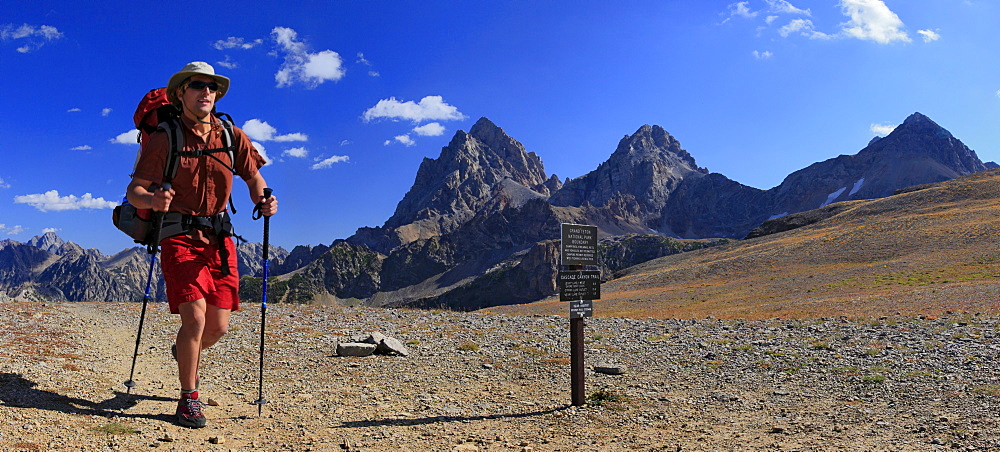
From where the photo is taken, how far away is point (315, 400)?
8.43 meters

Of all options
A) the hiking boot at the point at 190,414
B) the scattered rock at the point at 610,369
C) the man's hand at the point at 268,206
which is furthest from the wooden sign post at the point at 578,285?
the hiking boot at the point at 190,414

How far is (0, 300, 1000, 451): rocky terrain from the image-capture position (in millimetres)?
6531

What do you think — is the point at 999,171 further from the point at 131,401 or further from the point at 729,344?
the point at 131,401

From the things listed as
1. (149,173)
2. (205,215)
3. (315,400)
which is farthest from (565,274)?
(149,173)

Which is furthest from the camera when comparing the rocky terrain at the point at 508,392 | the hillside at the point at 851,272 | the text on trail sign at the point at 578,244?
the hillside at the point at 851,272

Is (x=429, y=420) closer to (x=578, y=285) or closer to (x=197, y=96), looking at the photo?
(x=578, y=285)

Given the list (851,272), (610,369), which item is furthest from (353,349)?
(851,272)

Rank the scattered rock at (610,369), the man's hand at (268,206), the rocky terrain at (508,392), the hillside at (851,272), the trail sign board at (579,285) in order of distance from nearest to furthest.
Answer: the rocky terrain at (508,392)
the man's hand at (268,206)
the trail sign board at (579,285)
the scattered rock at (610,369)
the hillside at (851,272)

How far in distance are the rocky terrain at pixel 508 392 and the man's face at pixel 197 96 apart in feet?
11.5

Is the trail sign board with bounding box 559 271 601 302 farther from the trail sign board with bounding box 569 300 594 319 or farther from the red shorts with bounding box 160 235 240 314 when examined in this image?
the red shorts with bounding box 160 235 240 314

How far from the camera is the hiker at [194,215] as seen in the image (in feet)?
20.4

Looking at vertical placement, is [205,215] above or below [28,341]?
above

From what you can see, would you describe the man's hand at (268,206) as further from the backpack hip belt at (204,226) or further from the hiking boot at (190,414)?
the hiking boot at (190,414)

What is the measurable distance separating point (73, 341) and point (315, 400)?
7743 mm
